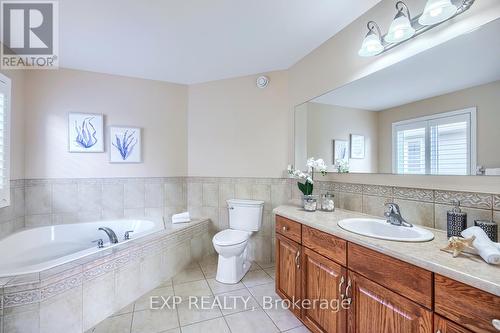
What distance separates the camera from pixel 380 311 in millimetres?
1144

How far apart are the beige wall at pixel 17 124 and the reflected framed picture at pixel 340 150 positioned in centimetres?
325

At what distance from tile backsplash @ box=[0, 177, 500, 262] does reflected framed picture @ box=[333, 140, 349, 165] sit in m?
0.24

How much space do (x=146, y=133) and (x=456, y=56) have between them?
3.11 meters

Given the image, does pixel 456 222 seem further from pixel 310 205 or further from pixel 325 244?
pixel 310 205

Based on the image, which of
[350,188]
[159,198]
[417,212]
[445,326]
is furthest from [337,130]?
[159,198]

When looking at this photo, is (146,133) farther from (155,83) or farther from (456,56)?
(456,56)

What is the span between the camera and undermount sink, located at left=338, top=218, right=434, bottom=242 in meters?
1.28

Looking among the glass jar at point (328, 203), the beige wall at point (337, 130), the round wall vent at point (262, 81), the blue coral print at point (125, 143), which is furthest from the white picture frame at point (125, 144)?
the glass jar at point (328, 203)

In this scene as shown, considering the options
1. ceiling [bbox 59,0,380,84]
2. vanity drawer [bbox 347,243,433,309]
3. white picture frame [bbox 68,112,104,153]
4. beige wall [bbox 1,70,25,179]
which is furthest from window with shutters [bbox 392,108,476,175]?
beige wall [bbox 1,70,25,179]

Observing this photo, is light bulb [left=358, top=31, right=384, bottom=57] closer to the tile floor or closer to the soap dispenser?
the soap dispenser

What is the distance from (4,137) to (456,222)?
345 centimetres

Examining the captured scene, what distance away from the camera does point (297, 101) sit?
262cm

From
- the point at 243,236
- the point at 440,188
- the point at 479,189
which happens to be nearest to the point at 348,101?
the point at 440,188

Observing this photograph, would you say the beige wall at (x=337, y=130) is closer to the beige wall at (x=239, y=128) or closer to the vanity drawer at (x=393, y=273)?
the beige wall at (x=239, y=128)
